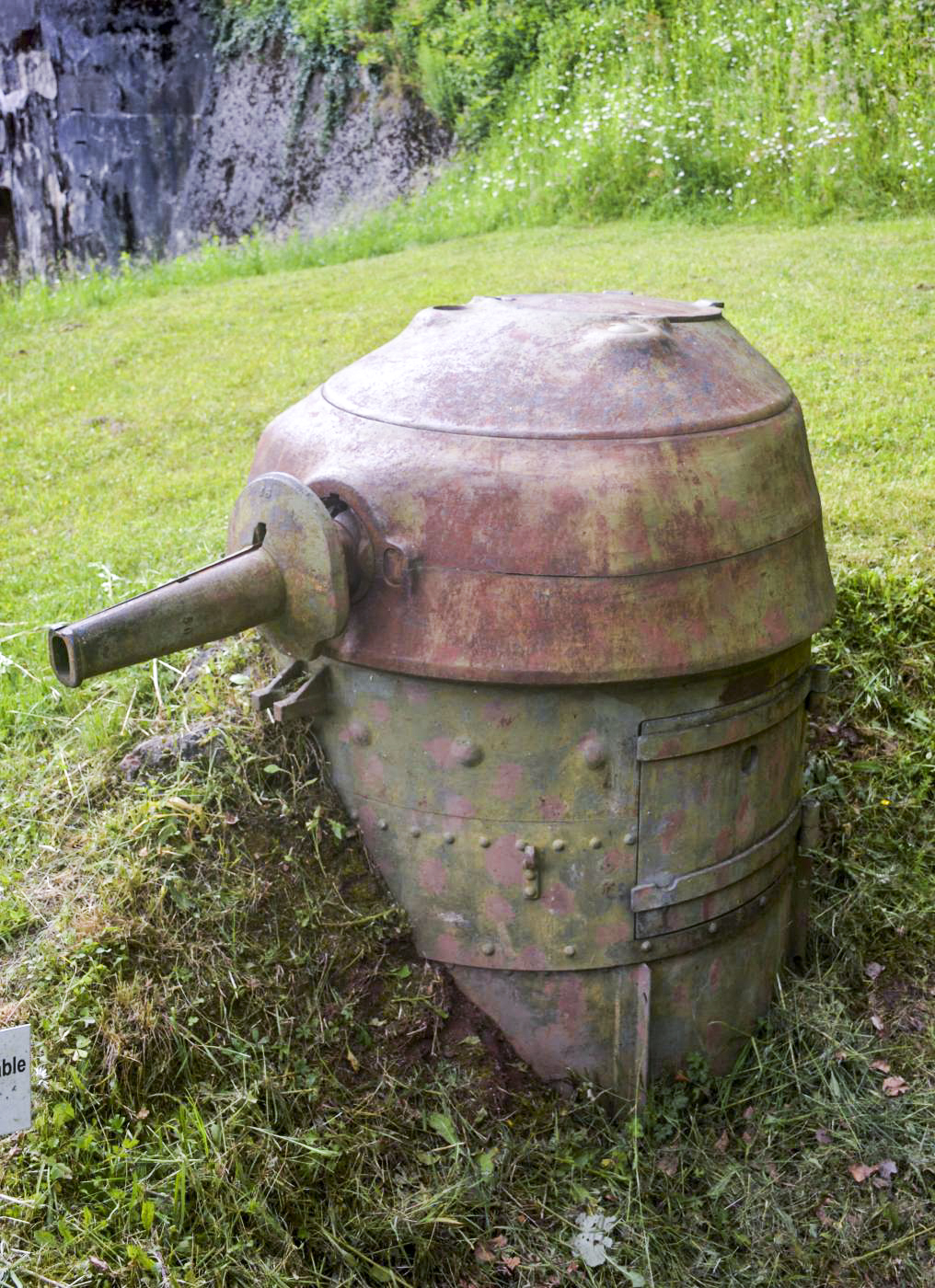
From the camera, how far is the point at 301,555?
3.06 m

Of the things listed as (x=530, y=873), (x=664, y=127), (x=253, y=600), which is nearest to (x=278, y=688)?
(x=253, y=600)

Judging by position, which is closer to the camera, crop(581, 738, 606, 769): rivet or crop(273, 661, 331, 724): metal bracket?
crop(581, 738, 606, 769): rivet

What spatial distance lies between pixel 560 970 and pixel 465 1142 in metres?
0.48

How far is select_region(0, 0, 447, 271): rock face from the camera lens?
13.4 m

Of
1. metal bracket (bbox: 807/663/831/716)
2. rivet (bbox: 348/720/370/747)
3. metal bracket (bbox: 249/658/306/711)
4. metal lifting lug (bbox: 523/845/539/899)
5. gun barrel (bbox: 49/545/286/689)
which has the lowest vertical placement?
metal lifting lug (bbox: 523/845/539/899)

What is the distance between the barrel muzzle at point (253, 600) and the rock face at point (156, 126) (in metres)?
10.8

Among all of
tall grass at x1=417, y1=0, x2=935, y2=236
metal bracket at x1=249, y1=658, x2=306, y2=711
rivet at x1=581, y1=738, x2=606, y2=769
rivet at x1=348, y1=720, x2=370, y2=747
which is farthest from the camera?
tall grass at x1=417, y1=0, x2=935, y2=236

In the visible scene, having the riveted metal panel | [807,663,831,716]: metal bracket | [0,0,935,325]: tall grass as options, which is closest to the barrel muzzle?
the riveted metal panel

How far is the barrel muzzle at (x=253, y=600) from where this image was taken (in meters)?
2.91

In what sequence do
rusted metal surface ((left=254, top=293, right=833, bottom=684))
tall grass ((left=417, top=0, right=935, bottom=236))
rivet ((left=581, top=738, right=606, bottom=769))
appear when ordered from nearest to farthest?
rusted metal surface ((left=254, top=293, right=833, bottom=684))
rivet ((left=581, top=738, right=606, bottom=769))
tall grass ((left=417, top=0, right=935, bottom=236))

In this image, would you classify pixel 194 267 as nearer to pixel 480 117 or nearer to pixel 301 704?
pixel 480 117

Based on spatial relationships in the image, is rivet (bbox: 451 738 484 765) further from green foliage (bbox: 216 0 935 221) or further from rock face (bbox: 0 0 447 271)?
rock face (bbox: 0 0 447 271)

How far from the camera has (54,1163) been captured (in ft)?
9.57

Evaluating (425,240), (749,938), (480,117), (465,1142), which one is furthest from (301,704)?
(480,117)
